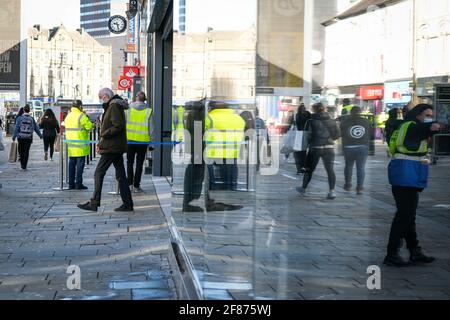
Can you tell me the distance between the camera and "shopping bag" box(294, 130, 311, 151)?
3.55 metres

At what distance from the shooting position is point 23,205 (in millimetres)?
11617

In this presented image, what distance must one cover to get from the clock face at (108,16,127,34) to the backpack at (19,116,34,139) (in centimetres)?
1901

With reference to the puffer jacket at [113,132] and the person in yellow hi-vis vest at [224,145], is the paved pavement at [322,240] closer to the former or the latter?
the person in yellow hi-vis vest at [224,145]

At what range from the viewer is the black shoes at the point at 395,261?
10.4 feet

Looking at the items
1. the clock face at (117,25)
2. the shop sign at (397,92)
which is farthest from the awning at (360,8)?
the clock face at (117,25)

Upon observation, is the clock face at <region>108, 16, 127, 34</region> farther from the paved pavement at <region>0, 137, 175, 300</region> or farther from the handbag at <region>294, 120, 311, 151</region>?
the handbag at <region>294, 120, 311, 151</region>

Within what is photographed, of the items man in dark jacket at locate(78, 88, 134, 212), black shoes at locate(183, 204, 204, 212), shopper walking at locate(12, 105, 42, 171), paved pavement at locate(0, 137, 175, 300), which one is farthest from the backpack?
black shoes at locate(183, 204, 204, 212)

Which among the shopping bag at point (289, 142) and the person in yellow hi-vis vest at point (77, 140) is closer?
the shopping bag at point (289, 142)

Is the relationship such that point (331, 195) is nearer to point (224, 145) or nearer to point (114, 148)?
point (224, 145)

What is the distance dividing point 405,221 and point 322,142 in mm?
→ 561

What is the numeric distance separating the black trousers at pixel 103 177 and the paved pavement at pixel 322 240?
6.68m
